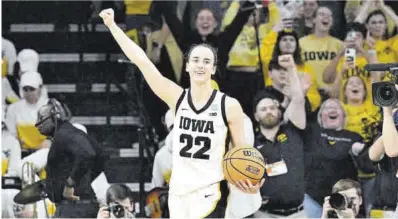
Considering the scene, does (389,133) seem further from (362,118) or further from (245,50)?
(245,50)

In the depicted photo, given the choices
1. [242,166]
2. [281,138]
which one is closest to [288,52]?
[281,138]

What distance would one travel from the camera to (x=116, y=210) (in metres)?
11.8

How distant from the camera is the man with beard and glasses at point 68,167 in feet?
39.2

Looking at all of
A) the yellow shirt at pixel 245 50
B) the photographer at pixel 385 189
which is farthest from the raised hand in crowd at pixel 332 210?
the yellow shirt at pixel 245 50

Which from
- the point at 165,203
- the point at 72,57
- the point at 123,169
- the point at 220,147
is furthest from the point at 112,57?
the point at 220,147

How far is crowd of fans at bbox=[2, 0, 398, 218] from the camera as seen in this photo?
40.7 ft

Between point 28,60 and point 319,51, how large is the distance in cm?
327

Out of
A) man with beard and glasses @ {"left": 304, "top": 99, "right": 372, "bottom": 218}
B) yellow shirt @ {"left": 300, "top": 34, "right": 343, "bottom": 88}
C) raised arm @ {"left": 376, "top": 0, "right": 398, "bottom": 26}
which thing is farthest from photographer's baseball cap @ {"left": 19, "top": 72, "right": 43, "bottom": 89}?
raised arm @ {"left": 376, "top": 0, "right": 398, "bottom": 26}

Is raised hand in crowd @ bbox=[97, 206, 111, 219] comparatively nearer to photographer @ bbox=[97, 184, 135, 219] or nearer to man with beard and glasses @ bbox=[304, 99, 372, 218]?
photographer @ bbox=[97, 184, 135, 219]

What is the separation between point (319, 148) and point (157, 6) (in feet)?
9.15

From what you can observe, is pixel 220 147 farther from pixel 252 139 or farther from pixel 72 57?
pixel 72 57

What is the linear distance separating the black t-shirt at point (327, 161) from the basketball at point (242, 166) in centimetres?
311

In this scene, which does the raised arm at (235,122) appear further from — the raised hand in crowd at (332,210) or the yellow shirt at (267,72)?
the yellow shirt at (267,72)

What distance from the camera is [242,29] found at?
13891mm
